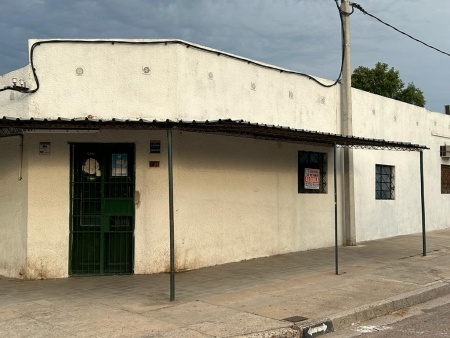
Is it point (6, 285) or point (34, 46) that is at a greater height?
point (34, 46)

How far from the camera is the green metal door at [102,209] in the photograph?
29.7 feet

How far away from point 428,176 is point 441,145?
1540 mm

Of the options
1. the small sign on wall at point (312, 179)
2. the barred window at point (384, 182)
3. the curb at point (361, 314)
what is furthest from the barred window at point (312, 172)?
the curb at point (361, 314)

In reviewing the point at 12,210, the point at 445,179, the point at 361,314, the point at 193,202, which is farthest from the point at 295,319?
the point at 445,179

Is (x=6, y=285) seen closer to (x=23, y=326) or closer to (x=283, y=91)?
(x=23, y=326)

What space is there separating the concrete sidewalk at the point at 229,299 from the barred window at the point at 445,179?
24.1 ft

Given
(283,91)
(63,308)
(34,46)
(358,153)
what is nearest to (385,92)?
(358,153)

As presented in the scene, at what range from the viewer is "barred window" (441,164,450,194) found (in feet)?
57.0

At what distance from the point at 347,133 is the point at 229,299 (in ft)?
22.7

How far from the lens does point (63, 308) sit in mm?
6816

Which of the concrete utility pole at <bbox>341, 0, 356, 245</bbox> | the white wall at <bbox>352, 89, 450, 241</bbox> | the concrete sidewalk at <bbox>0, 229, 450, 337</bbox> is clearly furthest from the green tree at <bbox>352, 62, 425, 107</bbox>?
the concrete sidewalk at <bbox>0, 229, 450, 337</bbox>

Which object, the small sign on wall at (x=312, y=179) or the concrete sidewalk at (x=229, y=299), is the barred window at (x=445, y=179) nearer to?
the small sign on wall at (x=312, y=179)

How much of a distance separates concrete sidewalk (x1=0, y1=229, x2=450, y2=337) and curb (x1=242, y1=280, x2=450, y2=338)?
0.04 ft

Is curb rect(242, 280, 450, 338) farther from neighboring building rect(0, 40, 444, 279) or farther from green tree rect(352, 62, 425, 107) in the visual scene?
green tree rect(352, 62, 425, 107)
